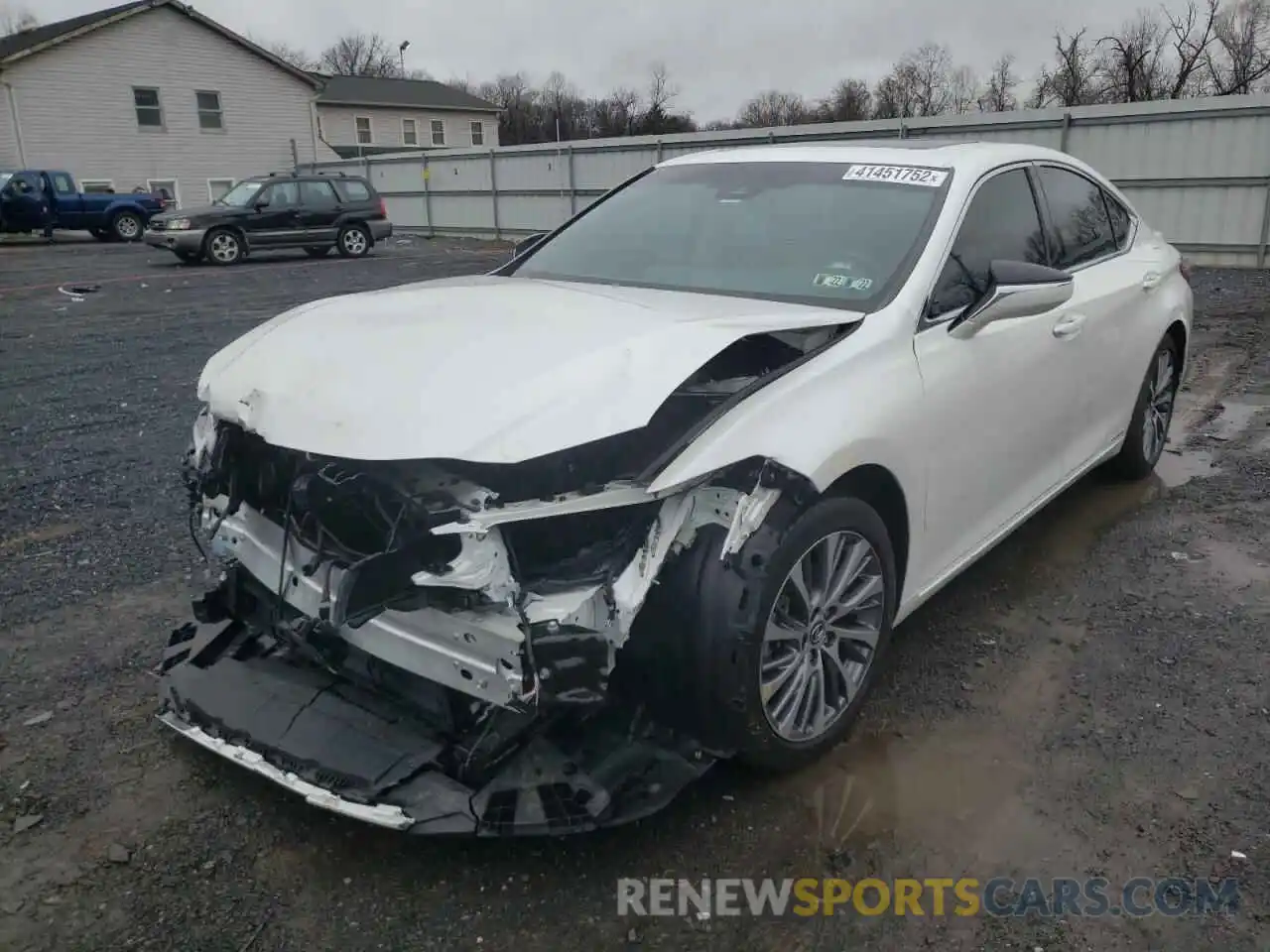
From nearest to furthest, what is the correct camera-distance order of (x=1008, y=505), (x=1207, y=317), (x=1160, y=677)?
1. (x=1160, y=677)
2. (x=1008, y=505)
3. (x=1207, y=317)

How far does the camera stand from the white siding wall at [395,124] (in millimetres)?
42938

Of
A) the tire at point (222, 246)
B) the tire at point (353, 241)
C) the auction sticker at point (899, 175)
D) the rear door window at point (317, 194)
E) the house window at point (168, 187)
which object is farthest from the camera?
the house window at point (168, 187)

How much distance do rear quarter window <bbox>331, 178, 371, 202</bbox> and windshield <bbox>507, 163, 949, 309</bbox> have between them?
55.8 ft

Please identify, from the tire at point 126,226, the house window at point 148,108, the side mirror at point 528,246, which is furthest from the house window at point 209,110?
the side mirror at point 528,246

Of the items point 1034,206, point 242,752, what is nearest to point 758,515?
point 242,752

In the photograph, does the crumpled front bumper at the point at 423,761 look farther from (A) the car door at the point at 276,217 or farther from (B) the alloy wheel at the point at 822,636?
(A) the car door at the point at 276,217

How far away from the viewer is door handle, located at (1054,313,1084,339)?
12.1 feet

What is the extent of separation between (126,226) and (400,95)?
884 inches

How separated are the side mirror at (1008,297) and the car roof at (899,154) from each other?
62 centimetres

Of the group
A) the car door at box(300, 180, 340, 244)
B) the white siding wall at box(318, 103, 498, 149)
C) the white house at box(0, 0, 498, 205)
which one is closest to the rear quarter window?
the car door at box(300, 180, 340, 244)

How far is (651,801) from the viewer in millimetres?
2295

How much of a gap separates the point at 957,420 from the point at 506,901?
6.36ft

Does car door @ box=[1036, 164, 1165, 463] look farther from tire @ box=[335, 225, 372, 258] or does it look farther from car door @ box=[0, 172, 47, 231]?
car door @ box=[0, 172, 47, 231]

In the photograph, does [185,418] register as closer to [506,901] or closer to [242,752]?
[242,752]
